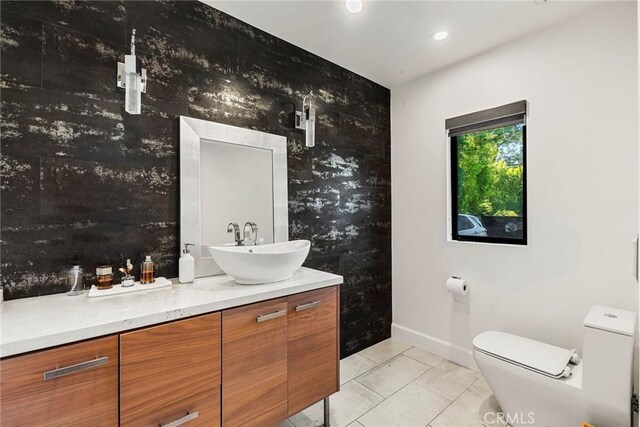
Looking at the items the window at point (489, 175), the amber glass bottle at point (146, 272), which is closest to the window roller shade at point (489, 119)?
the window at point (489, 175)

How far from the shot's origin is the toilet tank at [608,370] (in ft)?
4.65

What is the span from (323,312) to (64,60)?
1.85m

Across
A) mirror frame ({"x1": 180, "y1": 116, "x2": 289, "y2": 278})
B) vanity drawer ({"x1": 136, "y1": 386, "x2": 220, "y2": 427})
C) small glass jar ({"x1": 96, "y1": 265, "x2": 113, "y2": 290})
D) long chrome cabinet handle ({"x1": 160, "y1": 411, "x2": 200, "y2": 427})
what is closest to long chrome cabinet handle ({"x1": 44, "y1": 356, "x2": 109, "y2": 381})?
vanity drawer ({"x1": 136, "y1": 386, "x2": 220, "y2": 427})

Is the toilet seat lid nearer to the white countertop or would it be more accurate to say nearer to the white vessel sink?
the white countertop

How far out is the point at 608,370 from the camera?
1.45 m

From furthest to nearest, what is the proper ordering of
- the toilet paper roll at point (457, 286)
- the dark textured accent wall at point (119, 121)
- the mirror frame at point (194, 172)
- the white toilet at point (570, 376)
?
→ the toilet paper roll at point (457, 286) < the mirror frame at point (194, 172) < the white toilet at point (570, 376) < the dark textured accent wall at point (119, 121)

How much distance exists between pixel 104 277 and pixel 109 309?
326 millimetres

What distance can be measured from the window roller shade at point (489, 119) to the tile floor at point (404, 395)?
1999mm

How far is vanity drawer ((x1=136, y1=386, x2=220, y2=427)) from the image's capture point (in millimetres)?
1144

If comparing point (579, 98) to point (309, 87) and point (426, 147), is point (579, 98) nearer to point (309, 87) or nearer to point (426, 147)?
point (426, 147)

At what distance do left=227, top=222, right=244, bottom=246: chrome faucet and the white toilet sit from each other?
5.56ft

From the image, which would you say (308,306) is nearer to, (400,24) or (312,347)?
(312,347)

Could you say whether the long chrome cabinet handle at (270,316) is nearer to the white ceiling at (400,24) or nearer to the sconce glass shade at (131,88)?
the sconce glass shade at (131,88)

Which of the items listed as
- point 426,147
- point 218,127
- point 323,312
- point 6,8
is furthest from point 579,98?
point 6,8
